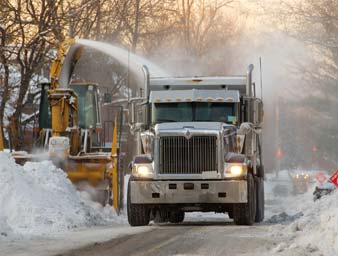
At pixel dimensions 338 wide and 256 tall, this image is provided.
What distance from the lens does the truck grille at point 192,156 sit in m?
18.7

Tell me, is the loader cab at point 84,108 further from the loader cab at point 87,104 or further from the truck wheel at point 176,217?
the truck wheel at point 176,217

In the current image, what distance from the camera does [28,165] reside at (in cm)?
2167

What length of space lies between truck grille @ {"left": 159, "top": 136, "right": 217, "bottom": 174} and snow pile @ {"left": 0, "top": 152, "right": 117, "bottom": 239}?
2.28 metres

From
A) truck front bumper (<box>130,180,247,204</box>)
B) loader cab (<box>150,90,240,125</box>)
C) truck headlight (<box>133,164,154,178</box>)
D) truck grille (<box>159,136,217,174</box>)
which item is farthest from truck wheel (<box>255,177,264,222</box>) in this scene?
truck headlight (<box>133,164,154,178</box>)

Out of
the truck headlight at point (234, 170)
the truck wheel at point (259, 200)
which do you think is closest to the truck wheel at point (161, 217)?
the truck wheel at point (259, 200)

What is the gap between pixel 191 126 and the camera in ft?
62.6

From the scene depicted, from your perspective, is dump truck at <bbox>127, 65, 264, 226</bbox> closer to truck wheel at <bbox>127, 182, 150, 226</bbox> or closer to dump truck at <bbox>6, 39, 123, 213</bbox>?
truck wheel at <bbox>127, 182, 150, 226</bbox>

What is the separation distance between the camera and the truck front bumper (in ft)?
61.0

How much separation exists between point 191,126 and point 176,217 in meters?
3.81

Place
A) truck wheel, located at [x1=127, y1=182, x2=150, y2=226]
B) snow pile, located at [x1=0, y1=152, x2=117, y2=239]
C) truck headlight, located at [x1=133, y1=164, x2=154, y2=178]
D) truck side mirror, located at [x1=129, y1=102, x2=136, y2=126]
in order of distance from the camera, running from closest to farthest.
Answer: snow pile, located at [x1=0, y1=152, x2=117, y2=239]
truck headlight, located at [x1=133, y1=164, x2=154, y2=178]
truck wheel, located at [x1=127, y1=182, x2=150, y2=226]
truck side mirror, located at [x1=129, y1=102, x2=136, y2=126]

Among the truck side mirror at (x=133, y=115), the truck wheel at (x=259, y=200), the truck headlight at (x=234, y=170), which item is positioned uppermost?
the truck side mirror at (x=133, y=115)

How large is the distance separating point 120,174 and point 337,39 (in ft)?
76.0

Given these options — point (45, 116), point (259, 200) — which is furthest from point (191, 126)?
point (45, 116)

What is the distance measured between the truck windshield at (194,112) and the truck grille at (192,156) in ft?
4.33
